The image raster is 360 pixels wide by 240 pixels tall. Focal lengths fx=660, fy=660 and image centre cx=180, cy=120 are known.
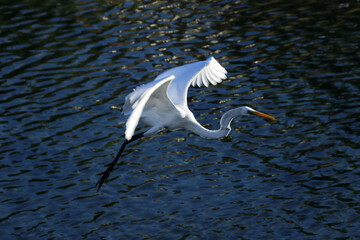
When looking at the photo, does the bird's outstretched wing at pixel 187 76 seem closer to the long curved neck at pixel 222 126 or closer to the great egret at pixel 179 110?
the great egret at pixel 179 110

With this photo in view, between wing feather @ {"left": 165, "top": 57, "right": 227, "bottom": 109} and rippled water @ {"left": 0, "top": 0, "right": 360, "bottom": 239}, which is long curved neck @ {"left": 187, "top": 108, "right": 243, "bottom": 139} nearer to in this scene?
wing feather @ {"left": 165, "top": 57, "right": 227, "bottom": 109}

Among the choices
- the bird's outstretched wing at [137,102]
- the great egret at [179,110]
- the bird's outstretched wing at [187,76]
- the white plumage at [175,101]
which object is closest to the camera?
the bird's outstretched wing at [137,102]

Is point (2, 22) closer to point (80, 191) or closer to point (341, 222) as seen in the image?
point (80, 191)

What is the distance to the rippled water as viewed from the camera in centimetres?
1103

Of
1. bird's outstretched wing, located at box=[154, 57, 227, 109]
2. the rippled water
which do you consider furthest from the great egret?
the rippled water

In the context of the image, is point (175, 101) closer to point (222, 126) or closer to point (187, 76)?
point (187, 76)

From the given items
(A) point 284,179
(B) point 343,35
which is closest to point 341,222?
(A) point 284,179

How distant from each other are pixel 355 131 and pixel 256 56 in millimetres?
4526

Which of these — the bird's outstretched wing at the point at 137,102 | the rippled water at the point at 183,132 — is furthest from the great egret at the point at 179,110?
the bird's outstretched wing at the point at 137,102

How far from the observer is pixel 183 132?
552 inches

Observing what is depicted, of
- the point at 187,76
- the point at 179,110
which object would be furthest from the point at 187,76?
the point at 179,110

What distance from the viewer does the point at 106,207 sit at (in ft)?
37.5

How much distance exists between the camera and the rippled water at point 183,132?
11.0m

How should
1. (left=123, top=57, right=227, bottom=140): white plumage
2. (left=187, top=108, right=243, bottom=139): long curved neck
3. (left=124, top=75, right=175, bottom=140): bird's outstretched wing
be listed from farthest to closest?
1. (left=187, top=108, right=243, bottom=139): long curved neck
2. (left=123, top=57, right=227, bottom=140): white plumage
3. (left=124, top=75, right=175, bottom=140): bird's outstretched wing
